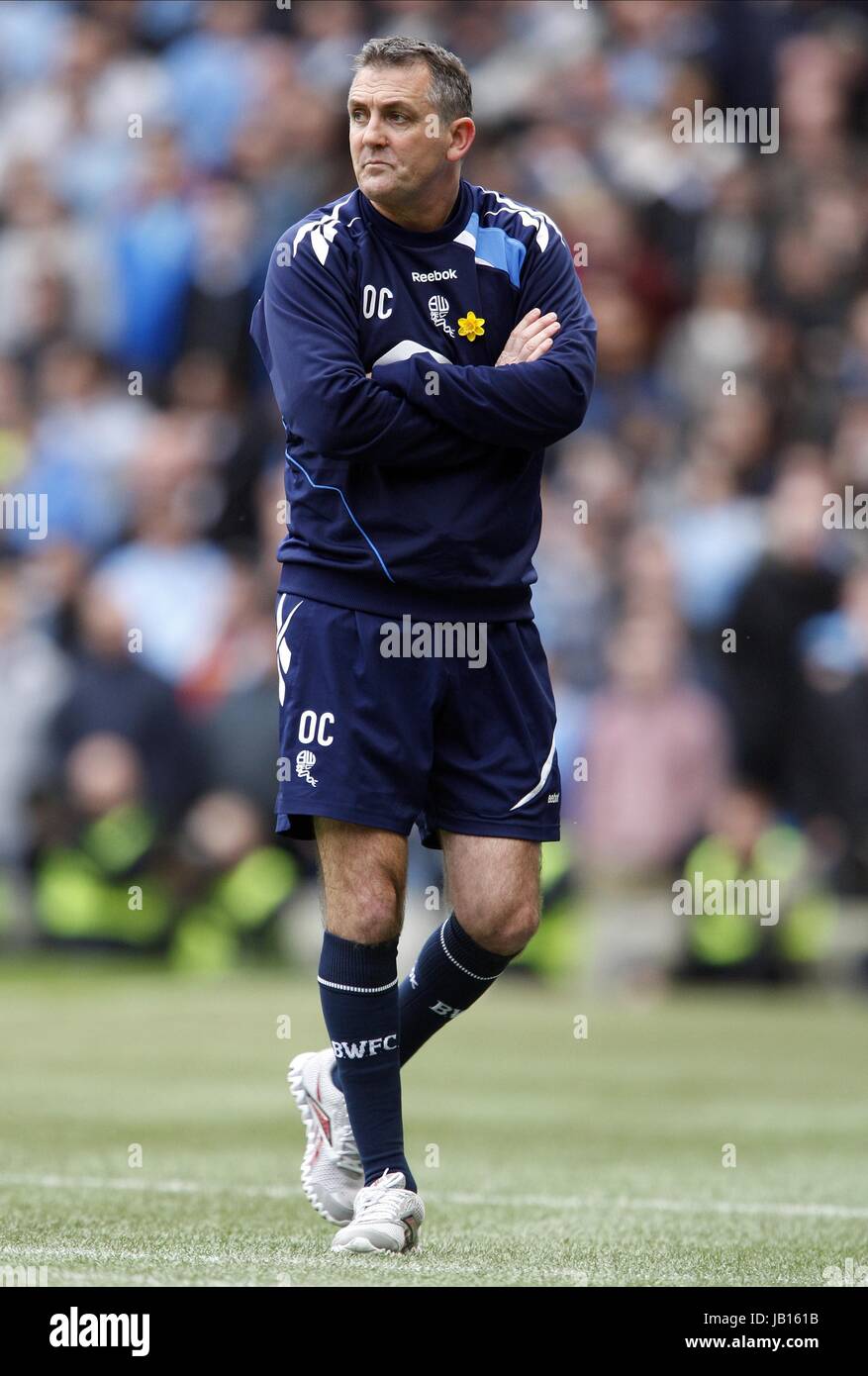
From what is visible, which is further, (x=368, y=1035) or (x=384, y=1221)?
(x=368, y=1035)

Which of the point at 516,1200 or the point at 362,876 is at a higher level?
the point at 362,876

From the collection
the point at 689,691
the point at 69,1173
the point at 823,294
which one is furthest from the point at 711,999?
the point at 69,1173

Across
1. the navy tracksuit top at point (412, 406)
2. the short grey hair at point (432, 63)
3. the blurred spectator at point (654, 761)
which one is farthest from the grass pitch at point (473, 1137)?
the short grey hair at point (432, 63)

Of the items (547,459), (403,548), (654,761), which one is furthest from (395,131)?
(547,459)

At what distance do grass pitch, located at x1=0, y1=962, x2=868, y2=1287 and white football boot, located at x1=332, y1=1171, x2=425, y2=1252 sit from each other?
6 centimetres

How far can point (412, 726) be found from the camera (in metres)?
5.16

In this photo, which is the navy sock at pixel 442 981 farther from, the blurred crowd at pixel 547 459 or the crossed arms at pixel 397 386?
the blurred crowd at pixel 547 459

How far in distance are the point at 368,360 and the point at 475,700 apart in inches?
32.1

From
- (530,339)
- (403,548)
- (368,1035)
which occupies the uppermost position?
(530,339)

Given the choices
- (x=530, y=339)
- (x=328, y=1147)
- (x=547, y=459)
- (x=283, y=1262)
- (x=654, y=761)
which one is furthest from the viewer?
(x=547, y=459)

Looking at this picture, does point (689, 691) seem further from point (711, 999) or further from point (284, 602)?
point (284, 602)

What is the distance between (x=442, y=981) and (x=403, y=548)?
1.11m

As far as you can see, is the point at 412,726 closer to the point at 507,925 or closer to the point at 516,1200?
the point at 507,925

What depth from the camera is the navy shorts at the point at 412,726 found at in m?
5.11
